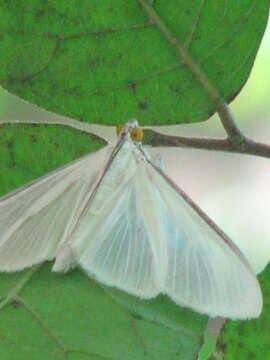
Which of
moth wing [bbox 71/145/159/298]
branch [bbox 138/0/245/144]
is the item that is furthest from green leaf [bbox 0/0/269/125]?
moth wing [bbox 71/145/159/298]

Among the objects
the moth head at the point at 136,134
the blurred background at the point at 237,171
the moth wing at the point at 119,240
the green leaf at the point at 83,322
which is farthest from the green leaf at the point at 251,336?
the blurred background at the point at 237,171

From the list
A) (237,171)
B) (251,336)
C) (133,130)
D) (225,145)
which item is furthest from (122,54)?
(237,171)

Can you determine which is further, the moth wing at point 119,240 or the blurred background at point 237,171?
the blurred background at point 237,171

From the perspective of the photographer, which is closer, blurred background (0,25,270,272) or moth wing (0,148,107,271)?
moth wing (0,148,107,271)

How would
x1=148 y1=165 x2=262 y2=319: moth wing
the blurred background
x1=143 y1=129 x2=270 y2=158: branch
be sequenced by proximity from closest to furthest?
x1=148 y1=165 x2=262 y2=319: moth wing, x1=143 y1=129 x2=270 y2=158: branch, the blurred background

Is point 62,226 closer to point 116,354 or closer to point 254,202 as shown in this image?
point 116,354

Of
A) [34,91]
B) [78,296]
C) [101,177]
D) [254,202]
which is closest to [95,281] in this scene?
[78,296]

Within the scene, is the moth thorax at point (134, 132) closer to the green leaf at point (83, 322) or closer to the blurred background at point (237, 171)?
the green leaf at point (83, 322)

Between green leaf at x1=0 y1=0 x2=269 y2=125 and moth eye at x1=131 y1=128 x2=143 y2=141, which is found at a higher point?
green leaf at x1=0 y1=0 x2=269 y2=125

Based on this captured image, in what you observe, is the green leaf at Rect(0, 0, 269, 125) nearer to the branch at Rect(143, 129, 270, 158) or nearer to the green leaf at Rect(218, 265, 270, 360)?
the branch at Rect(143, 129, 270, 158)
